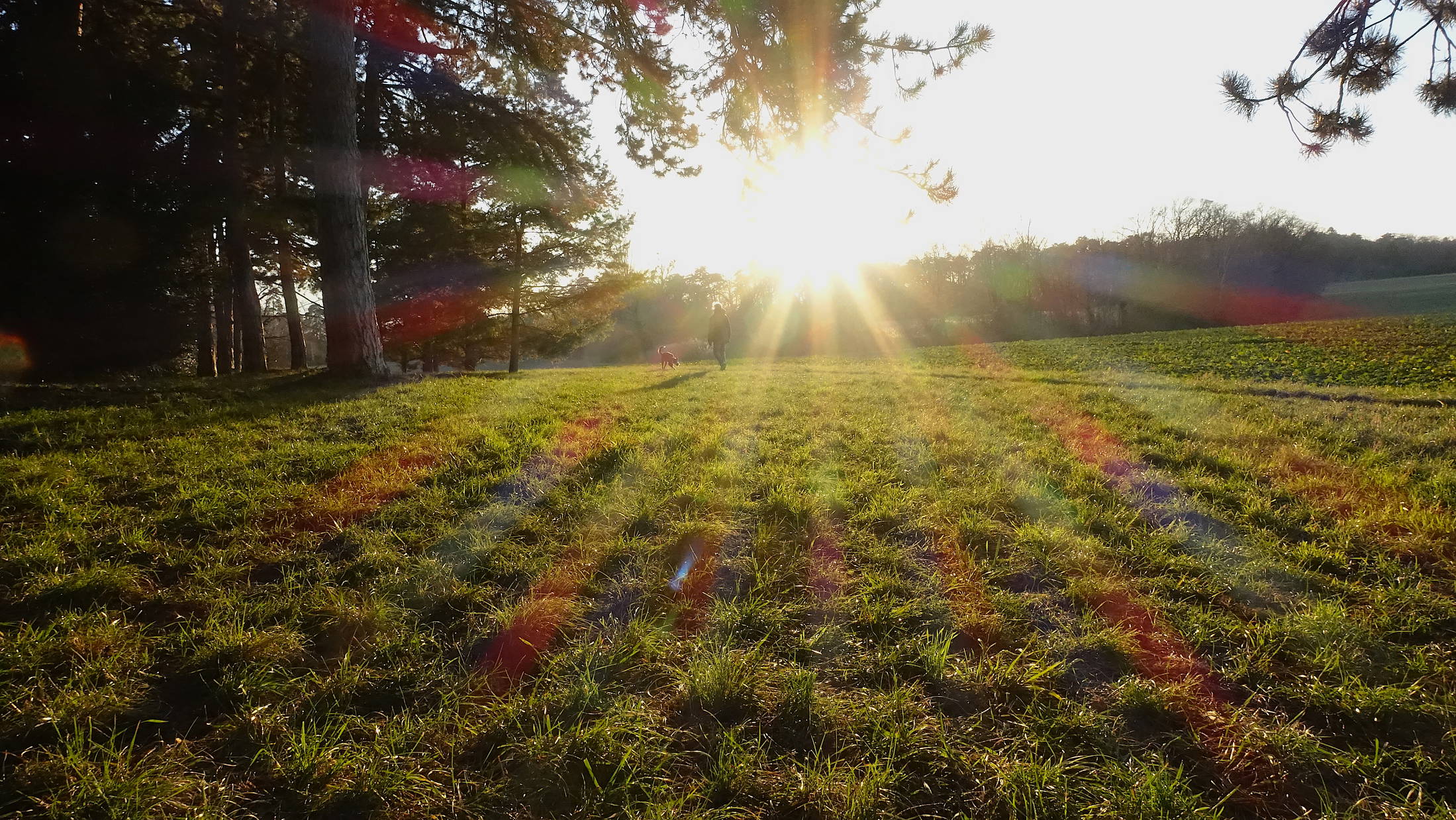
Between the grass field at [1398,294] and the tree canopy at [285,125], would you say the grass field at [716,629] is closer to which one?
the tree canopy at [285,125]

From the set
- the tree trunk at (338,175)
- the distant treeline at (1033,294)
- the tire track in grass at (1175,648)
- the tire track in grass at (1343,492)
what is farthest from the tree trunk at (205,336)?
the distant treeline at (1033,294)

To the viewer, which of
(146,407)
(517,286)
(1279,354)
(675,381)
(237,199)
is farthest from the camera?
(1279,354)

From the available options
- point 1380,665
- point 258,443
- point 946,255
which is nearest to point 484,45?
point 258,443

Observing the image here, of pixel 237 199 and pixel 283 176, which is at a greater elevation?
pixel 283 176

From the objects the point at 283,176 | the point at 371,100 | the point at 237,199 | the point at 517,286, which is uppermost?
the point at 371,100

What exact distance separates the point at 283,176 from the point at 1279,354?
28.4 m

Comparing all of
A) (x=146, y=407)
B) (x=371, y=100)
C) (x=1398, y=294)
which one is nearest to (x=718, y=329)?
(x=371, y=100)

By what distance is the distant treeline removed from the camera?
4125 centimetres

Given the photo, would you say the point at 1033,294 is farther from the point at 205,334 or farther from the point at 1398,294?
the point at 205,334

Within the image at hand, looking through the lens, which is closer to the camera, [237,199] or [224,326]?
[237,199]

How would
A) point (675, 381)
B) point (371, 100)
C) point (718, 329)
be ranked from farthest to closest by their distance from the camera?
point (718, 329), point (371, 100), point (675, 381)

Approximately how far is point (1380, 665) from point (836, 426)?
13.0 ft

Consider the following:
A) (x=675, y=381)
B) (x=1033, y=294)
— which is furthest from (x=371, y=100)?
(x=1033, y=294)

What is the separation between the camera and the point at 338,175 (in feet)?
24.4
